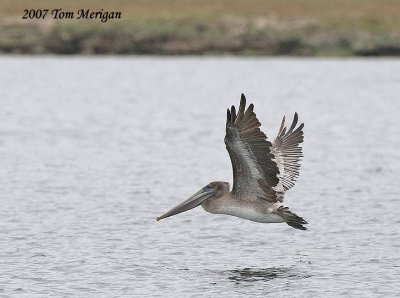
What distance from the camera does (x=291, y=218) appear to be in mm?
14195

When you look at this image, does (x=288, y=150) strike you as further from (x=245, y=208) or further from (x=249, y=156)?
(x=249, y=156)

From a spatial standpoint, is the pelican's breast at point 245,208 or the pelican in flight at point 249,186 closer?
the pelican in flight at point 249,186

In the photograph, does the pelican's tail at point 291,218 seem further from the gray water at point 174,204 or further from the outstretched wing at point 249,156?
the gray water at point 174,204

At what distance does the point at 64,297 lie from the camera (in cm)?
1243

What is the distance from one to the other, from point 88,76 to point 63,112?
21.1 m

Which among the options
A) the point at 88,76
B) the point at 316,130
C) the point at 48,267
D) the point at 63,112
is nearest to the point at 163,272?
the point at 48,267

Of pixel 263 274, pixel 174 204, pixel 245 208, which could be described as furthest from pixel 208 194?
pixel 174 204

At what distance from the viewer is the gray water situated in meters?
13.4

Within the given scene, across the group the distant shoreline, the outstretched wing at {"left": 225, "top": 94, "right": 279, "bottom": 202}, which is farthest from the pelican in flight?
the distant shoreline

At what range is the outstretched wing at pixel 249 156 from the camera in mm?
13289

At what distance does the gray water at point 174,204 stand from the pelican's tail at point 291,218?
568mm

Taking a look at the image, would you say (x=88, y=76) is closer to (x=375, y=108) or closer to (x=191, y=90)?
(x=191, y=90)

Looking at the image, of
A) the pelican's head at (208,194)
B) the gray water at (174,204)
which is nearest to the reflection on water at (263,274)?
the gray water at (174,204)

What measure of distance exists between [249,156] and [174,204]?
5.79 meters
